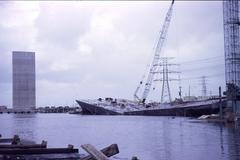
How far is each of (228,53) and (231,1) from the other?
16294mm

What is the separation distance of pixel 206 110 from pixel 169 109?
3077 centimetres

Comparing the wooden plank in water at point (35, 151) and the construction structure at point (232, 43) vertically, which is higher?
the construction structure at point (232, 43)

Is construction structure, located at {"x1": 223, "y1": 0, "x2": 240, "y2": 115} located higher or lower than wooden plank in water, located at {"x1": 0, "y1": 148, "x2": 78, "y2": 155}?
higher

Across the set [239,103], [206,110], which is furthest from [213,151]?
[206,110]

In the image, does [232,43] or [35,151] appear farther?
[232,43]

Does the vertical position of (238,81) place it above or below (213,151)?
above

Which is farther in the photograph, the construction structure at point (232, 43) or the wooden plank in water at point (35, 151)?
the construction structure at point (232, 43)

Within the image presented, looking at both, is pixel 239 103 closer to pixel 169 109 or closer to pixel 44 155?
pixel 169 109

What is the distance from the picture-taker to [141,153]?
39469mm

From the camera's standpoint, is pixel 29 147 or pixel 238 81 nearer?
pixel 29 147

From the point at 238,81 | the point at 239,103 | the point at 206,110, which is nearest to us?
the point at 239,103

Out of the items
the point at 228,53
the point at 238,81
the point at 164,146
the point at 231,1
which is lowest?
the point at 164,146

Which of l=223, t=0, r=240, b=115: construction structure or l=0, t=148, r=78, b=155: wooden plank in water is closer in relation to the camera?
l=0, t=148, r=78, b=155: wooden plank in water

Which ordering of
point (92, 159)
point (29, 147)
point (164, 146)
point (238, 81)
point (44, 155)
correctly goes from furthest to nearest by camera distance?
1. point (238, 81)
2. point (164, 146)
3. point (29, 147)
4. point (44, 155)
5. point (92, 159)
